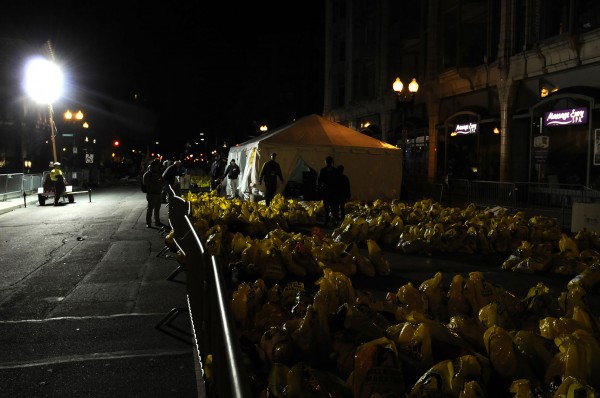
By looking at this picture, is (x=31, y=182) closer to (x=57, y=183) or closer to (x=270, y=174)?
(x=57, y=183)

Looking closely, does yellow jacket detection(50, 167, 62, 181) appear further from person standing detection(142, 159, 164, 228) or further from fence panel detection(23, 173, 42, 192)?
person standing detection(142, 159, 164, 228)

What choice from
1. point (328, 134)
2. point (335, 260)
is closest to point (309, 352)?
point (335, 260)

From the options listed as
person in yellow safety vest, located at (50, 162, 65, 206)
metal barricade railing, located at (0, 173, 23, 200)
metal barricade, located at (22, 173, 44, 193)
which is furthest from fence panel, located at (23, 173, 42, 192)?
person in yellow safety vest, located at (50, 162, 65, 206)

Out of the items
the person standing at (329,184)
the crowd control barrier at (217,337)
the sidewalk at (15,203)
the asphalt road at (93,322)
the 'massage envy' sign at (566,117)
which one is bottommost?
the asphalt road at (93,322)

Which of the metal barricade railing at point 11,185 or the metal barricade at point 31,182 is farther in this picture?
the metal barricade at point 31,182

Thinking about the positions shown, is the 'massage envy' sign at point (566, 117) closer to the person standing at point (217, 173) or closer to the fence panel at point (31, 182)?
the person standing at point (217, 173)

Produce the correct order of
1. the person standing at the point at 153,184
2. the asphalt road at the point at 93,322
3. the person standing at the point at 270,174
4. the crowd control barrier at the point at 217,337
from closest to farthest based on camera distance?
the crowd control barrier at the point at 217,337
the asphalt road at the point at 93,322
the person standing at the point at 153,184
the person standing at the point at 270,174

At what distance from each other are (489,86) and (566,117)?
549 cm

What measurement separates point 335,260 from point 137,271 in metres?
3.22

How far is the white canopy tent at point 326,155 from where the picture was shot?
60.4ft

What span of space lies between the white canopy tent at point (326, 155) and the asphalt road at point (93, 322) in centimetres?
725

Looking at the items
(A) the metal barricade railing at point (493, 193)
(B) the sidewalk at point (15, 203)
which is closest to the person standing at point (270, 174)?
(A) the metal barricade railing at point (493, 193)

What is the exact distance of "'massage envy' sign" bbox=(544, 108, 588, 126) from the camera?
1784cm

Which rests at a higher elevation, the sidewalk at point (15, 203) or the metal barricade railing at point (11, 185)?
the metal barricade railing at point (11, 185)
